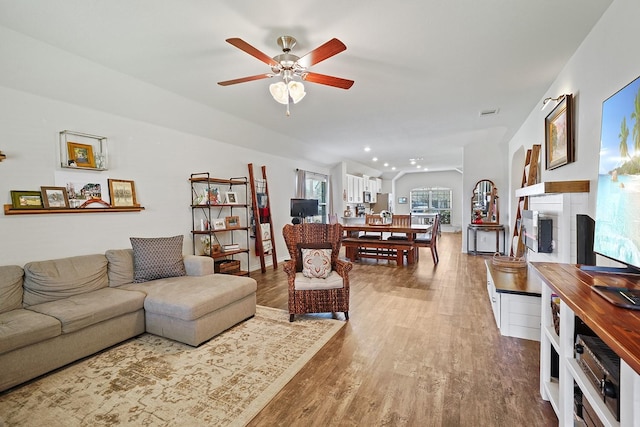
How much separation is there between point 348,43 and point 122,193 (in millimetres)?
3093

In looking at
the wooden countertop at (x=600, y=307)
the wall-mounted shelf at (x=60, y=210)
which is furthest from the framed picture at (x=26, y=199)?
the wooden countertop at (x=600, y=307)

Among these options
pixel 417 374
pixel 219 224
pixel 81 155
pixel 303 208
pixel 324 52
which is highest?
pixel 324 52

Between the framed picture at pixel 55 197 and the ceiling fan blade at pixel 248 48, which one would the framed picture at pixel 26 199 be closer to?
the framed picture at pixel 55 197

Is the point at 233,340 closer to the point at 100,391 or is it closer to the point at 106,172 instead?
the point at 100,391

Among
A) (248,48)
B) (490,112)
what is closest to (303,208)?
(490,112)

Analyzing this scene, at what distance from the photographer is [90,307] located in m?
2.43

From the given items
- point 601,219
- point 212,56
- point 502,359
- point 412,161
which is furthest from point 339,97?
point 412,161

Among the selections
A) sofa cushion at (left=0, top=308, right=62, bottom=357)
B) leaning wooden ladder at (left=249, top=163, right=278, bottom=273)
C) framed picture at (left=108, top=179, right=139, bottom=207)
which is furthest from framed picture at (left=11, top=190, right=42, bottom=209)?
leaning wooden ladder at (left=249, top=163, right=278, bottom=273)

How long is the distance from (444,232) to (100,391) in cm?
1242

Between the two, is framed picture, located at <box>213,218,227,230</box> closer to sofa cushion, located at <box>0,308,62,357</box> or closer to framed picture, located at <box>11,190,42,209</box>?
framed picture, located at <box>11,190,42,209</box>

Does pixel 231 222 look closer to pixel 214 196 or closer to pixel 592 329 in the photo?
pixel 214 196

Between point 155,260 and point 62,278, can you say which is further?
point 155,260

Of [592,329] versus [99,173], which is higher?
[99,173]

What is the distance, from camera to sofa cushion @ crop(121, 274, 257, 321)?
2.58m
